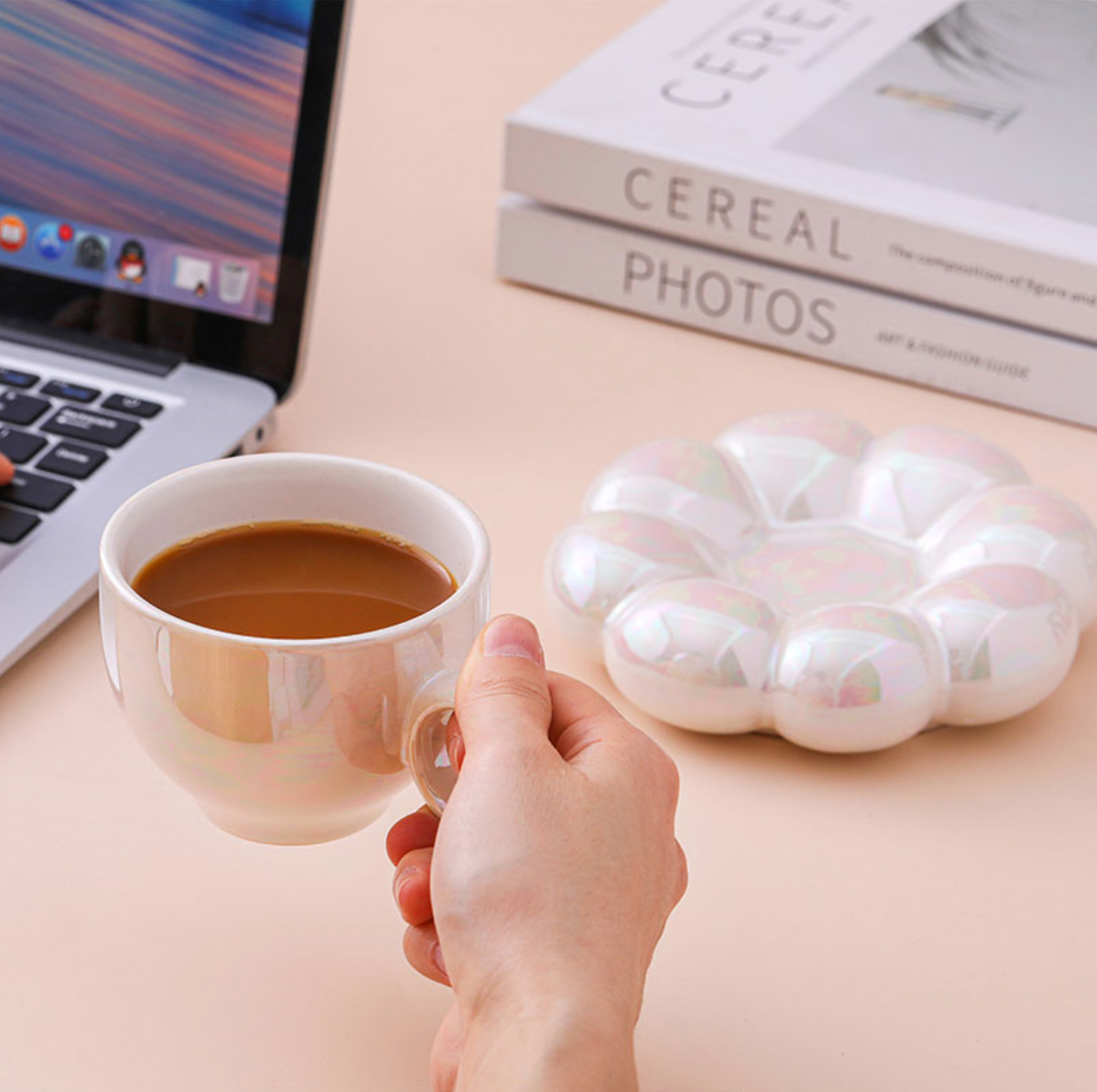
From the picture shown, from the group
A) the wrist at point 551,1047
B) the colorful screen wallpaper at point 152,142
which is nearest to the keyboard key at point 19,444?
the colorful screen wallpaper at point 152,142

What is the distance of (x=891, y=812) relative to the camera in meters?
0.56

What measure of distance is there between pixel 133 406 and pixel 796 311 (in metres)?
0.36

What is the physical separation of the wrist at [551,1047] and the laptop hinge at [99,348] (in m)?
0.44

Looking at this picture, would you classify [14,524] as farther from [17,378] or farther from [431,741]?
[431,741]

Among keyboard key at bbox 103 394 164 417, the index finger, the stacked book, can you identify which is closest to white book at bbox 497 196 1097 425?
the stacked book

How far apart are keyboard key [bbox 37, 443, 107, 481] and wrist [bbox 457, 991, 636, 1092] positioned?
1.19ft

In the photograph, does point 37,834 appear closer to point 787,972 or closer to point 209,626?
point 209,626

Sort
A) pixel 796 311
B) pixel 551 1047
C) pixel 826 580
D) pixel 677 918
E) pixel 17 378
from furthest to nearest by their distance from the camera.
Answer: pixel 796 311 → pixel 17 378 → pixel 826 580 → pixel 677 918 → pixel 551 1047

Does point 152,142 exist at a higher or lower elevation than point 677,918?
higher

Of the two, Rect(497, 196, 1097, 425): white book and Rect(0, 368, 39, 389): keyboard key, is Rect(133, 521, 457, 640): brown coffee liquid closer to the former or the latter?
Rect(0, 368, 39, 389): keyboard key

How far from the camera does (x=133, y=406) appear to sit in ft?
2.36

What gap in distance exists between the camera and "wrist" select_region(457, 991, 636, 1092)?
376mm

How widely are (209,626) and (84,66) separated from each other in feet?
1.33

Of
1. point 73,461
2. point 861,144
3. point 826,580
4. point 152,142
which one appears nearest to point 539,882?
point 826,580
